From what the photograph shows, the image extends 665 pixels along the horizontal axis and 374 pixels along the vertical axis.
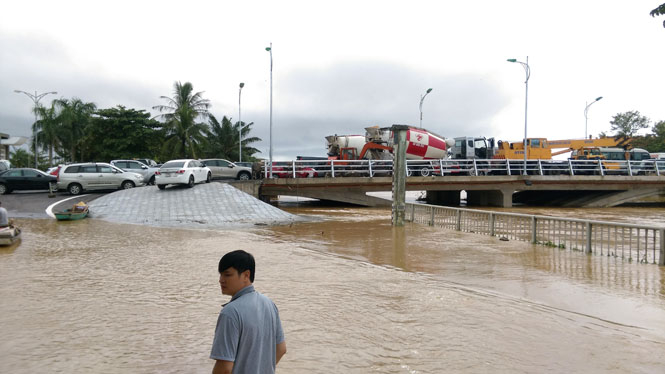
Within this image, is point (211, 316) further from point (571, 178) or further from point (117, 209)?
point (571, 178)

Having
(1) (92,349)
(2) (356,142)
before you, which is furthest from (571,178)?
(1) (92,349)

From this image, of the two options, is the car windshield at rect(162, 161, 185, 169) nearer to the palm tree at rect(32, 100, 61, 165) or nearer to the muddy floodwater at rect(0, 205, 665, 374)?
the muddy floodwater at rect(0, 205, 665, 374)

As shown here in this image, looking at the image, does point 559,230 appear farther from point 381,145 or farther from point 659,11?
point 381,145

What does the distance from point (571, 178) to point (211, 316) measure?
101 ft

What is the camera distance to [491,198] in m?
34.6

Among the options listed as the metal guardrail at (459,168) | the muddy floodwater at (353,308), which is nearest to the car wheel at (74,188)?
the metal guardrail at (459,168)

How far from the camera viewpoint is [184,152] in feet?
158

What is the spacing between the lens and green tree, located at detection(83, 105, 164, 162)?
161 ft

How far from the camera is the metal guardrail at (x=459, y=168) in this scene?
94.0 feet

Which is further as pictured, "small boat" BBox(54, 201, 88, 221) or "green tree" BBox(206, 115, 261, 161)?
"green tree" BBox(206, 115, 261, 161)

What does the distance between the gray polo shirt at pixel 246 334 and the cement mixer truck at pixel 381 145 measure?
96.2ft

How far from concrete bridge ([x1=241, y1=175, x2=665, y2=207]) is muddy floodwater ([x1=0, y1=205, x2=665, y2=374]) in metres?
15.5

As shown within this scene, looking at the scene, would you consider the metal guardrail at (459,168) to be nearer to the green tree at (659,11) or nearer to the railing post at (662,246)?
the railing post at (662,246)

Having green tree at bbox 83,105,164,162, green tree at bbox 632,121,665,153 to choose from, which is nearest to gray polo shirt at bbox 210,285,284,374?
green tree at bbox 83,105,164,162
